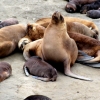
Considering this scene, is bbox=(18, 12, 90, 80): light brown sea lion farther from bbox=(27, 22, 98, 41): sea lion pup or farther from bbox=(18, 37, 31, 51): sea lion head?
bbox=(27, 22, 98, 41): sea lion pup

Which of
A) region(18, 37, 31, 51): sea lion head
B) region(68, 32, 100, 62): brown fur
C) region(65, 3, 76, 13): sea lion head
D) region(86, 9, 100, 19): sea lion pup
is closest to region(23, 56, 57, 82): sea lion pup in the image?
region(18, 37, 31, 51): sea lion head

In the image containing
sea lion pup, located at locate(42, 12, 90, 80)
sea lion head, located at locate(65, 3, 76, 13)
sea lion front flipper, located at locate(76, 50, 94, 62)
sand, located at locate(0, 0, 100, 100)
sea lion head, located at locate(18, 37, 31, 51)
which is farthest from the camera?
sea lion head, located at locate(65, 3, 76, 13)

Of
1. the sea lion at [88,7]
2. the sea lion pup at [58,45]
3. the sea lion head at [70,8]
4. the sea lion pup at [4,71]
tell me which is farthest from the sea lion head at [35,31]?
the sea lion at [88,7]

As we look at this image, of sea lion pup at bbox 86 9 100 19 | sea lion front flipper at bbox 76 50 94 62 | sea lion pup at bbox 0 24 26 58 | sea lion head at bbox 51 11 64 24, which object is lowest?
sea lion pup at bbox 86 9 100 19

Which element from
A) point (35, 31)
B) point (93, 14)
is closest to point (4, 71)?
point (35, 31)

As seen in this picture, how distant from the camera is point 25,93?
5.14 metres

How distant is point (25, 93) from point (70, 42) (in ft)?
5.47

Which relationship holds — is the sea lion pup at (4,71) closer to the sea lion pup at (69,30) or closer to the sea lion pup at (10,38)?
the sea lion pup at (10,38)

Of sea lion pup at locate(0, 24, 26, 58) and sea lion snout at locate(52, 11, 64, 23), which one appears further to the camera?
sea lion pup at locate(0, 24, 26, 58)

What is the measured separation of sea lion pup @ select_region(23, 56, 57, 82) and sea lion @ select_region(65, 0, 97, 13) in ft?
16.3

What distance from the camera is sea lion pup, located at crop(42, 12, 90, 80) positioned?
20.4 feet

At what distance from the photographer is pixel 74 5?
11.0 metres

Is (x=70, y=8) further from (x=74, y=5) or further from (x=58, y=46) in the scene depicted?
(x=58, y=46)

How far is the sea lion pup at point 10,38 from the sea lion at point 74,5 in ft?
11.6
